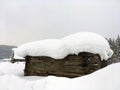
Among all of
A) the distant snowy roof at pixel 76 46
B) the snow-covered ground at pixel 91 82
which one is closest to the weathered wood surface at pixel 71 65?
the distant snowy roof at pixel 76 46

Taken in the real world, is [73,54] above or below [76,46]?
below

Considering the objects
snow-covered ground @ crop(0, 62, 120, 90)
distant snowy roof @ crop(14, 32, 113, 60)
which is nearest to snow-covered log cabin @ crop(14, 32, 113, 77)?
distant snowy roof @ crop(14, 32, 113, 60)

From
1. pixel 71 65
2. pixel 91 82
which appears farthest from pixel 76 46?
pixel 91 82

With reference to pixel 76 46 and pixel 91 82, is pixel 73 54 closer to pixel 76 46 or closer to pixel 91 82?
pixel 76 46

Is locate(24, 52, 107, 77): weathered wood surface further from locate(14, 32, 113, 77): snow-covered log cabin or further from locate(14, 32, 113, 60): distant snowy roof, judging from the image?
locate(14, 32, 113, 60): distant snowy roof

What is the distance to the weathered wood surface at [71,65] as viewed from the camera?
13.3 metres

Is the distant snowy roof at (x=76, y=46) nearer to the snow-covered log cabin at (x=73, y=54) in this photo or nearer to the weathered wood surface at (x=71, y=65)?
the snow-covered log cabin at (x=73, y=54)

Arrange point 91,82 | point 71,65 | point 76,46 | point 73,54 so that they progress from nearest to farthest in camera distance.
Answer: point 91,82, point 76,46, point 73,54, point 71,65

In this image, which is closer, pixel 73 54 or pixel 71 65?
pixel 73 54

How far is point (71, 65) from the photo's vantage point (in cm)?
1381

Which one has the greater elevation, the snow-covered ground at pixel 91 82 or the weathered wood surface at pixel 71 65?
the snow-covered ground at pixel 91 82

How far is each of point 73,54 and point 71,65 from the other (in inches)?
24.5

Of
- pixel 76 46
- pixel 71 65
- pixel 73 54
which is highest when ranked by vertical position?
pixel 76 46

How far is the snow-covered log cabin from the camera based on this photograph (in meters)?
13.0
